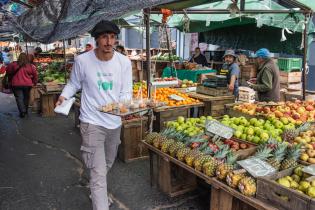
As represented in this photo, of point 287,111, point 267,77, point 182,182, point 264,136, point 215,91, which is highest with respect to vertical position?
point 267,77

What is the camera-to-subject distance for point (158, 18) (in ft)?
35.9

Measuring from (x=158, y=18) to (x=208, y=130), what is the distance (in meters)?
7.55

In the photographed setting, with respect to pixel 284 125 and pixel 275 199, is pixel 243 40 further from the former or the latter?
pixel 275 199

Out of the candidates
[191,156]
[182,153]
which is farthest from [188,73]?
[191,156]

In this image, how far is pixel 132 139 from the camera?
5648 millimetres

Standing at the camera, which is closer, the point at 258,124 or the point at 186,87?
the point at 258,124

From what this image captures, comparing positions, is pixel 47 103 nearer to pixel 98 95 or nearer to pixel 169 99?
pixel 169 99

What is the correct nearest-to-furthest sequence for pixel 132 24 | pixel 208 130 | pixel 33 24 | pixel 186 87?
pixel 208 130 → pixel 33 24 → pixel 186 87 → pixel 132 24

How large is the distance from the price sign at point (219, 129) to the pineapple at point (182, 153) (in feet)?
1.63

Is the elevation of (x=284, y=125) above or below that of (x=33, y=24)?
below

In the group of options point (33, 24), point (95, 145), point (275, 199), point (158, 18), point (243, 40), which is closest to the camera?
point (275, 199)

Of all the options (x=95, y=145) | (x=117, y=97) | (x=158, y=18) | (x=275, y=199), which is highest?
(x=158, y=18)

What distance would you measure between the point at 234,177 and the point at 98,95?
165 cm

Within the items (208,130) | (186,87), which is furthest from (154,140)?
(186,87)
